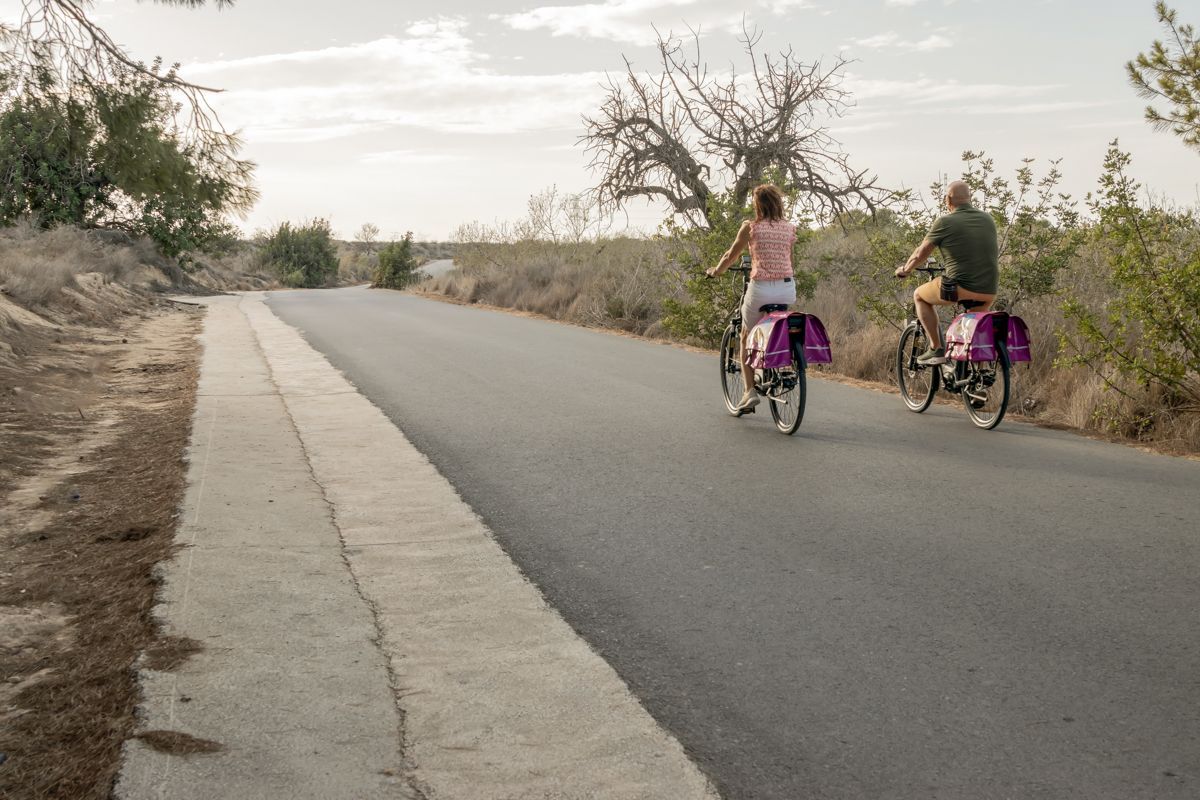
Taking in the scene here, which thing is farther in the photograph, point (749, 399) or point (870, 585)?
point (749, 399)

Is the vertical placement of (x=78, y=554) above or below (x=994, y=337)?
below

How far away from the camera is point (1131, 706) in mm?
3654

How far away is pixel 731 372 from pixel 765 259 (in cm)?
131

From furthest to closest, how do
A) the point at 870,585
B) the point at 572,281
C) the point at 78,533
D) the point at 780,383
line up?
the point at 572,281, the point at 780,383, the point at 78,533, the point at 870,585

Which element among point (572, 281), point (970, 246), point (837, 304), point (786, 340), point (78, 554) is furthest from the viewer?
point (572, 281)

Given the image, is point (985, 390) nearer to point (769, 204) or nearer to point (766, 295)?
point (766, 295)

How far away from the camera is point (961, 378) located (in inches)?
378

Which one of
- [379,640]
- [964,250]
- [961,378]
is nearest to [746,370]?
[961,378]

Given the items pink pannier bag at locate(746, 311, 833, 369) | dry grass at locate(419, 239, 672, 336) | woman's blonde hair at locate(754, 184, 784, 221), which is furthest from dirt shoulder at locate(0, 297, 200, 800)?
dry grass at locate(419, 239, 672, 336)

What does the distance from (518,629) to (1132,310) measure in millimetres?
7064

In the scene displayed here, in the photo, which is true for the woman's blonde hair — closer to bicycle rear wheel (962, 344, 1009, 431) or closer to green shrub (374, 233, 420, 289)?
bicycle rear wheel (962, 344, 1009, 431)

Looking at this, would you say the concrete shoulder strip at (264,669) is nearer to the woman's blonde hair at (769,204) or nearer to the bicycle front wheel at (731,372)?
the bicycle front wheel at (731,372)

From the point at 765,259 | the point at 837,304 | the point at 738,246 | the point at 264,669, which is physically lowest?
the point at 264,669

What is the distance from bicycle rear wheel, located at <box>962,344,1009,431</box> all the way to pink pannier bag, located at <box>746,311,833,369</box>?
1.44 meters
